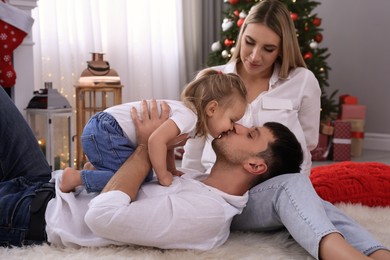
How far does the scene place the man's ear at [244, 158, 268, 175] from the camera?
1.53 metres

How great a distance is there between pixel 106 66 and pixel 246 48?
182 cm

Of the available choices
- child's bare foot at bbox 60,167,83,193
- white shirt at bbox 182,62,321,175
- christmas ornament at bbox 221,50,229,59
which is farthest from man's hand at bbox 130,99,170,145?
christmas ornament at bbox 221,50,229,59

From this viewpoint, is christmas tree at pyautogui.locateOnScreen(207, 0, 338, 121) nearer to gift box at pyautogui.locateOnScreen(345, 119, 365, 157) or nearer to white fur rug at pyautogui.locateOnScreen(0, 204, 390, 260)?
gift box at pyautogui.locateOnScreen(345, 119, 365, 157)

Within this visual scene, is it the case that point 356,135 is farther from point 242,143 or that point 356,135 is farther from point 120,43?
point 242,143

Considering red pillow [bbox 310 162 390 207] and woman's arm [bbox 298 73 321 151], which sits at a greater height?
woman's arm [bbox 298 73 321 151]

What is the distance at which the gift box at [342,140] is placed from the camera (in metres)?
4.54

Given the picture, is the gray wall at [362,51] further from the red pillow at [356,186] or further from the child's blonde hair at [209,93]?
the child's blonde hair at [209,93]

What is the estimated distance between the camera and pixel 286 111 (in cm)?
222

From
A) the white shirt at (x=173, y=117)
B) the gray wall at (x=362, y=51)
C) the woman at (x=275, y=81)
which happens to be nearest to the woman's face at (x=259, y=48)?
the woman at (x=275, y=81)

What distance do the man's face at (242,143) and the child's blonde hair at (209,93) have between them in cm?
12

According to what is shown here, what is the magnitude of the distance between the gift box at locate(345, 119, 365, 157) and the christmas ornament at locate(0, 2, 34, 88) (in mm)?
3055

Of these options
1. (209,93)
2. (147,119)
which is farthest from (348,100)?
(147,119)

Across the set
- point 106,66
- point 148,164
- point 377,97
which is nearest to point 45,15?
point 106,66

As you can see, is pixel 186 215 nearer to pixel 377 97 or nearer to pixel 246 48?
pixel 246 48
